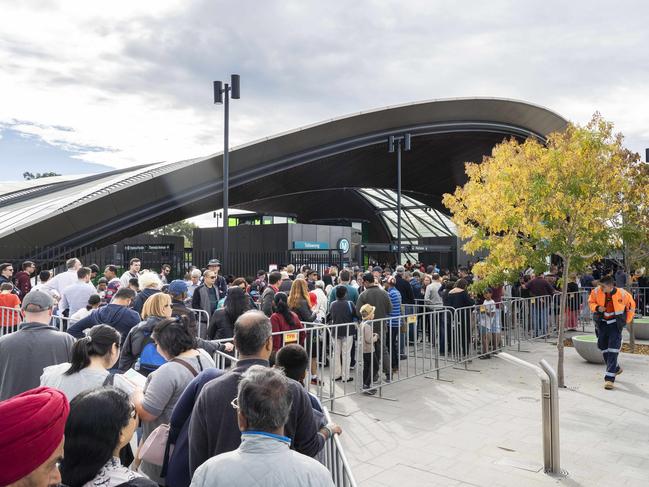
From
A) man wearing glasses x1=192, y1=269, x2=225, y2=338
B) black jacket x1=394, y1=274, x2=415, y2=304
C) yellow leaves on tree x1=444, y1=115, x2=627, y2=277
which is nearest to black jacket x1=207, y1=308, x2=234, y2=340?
man wearing glasses x1=192, y1=269, x2=225, y2=338

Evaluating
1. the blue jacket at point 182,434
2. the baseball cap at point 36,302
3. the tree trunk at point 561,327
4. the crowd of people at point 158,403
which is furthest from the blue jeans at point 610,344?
the baseball cap at point 36,302

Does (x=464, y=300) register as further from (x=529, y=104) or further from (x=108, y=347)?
(x=529, y=104)

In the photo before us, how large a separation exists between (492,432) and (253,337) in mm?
4717

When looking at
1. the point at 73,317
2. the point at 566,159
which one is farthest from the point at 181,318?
the point at 566,159

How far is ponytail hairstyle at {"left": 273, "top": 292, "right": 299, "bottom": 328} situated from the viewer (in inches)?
277

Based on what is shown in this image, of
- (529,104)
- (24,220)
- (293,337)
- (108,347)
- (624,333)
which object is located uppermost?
(529,104)

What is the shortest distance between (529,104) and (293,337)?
107 ft

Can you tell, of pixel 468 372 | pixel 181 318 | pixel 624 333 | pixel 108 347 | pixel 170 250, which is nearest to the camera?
pixel 108 347

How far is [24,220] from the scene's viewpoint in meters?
21.5

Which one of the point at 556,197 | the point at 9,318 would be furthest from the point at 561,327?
the point at 9,318

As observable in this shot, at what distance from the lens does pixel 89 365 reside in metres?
3.31

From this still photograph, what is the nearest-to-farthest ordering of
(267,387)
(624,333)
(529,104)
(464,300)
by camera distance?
(267,387) < (464,300) < (624,333) < (529,104)

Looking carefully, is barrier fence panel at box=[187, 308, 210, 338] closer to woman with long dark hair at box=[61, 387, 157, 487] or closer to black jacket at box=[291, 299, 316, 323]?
black jacket at box=[291, 299, 316, 323]

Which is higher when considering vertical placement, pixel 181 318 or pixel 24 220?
pixel 24 220
